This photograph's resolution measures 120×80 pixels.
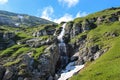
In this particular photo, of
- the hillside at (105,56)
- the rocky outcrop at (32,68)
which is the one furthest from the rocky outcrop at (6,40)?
the hillside at (105,56)

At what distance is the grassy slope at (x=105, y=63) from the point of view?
9966 cm

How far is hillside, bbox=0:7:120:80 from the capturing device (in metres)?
115

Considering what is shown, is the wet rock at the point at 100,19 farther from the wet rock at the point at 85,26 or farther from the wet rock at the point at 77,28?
the wet rock at the point at 77,28

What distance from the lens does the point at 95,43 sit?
472 ft

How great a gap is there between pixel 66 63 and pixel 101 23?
158ft

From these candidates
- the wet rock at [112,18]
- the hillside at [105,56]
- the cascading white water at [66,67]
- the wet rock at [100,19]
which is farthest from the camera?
the wet rock at [100,19]

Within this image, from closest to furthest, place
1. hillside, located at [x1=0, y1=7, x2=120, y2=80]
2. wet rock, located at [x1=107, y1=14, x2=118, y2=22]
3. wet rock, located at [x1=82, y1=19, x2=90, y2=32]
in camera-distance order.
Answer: hillside, located at [x1=0, y1=7, x2=120, y2=80] → wet rock, located at [x1=82, y1=19, x2=90, y2=32] → wet rock, located at [x1=107, y1=14, x2=118, y2=22]

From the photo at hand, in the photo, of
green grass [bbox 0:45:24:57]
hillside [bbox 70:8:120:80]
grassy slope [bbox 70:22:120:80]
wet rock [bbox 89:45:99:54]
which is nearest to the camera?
grassy slope [bbox 70:22:120:80]

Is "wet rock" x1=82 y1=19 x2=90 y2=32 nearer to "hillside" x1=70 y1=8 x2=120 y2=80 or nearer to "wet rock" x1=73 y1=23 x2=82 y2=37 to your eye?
"wet rock" x1=73 y1=23 x2=82 y2=37

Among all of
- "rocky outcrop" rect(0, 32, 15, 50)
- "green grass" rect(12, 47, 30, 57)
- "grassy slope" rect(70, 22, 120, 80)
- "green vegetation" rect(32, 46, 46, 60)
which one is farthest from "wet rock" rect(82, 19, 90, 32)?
"rocky outcrop" rect(0, 32, 15, 50)

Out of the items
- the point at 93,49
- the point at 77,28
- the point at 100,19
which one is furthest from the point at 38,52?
the point at 100,19

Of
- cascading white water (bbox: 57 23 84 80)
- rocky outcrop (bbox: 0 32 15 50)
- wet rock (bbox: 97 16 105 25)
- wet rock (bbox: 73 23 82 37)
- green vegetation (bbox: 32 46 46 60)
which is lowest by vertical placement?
cascading white water (bbox: 57 23 84 80)

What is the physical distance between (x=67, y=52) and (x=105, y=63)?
1702 inches

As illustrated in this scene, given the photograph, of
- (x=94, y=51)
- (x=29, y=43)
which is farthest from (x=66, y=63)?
(x=29, y=43)
